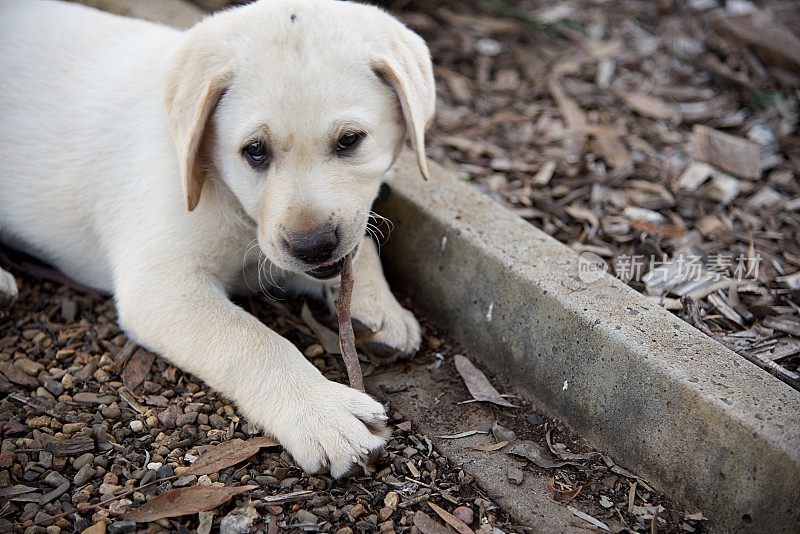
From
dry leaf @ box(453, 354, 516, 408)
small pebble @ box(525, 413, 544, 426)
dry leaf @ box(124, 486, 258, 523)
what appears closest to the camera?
dry leaf @ box(124, 486, 258, 523)

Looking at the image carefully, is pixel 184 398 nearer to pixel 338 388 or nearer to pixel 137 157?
pixel 338 388

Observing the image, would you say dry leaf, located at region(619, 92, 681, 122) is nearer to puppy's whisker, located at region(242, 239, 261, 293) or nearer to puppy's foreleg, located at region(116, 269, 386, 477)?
puppy's whisker, located at region(242, 239, 261, 293)

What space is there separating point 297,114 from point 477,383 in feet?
4.60

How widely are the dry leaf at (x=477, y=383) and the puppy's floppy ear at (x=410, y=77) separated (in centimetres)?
88

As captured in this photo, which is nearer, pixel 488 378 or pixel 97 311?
pixel 488 378

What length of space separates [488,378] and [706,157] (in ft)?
7.80

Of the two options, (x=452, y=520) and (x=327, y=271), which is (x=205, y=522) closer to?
(x=452, y=520)

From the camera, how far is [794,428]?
2.79 m

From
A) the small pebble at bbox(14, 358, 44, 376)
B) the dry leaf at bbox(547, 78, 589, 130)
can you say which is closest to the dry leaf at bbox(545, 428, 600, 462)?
the small pebble at bbox(14, 358, 44, 376)

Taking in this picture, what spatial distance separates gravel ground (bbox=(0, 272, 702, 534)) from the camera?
3.01 meters

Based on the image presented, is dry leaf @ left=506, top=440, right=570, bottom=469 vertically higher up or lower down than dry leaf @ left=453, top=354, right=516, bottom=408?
higher up

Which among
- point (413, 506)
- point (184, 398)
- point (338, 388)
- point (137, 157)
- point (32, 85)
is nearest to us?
point (413, 506)

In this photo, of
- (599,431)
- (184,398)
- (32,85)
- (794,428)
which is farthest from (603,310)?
(32,85)

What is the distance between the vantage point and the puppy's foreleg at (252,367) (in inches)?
124
